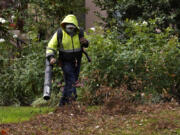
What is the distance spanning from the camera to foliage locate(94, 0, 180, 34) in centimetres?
1441

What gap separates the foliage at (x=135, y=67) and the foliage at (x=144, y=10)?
355 cm

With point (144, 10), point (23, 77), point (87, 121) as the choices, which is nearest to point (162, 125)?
point (87, 121)

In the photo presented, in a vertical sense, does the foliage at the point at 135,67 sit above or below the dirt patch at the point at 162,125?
above

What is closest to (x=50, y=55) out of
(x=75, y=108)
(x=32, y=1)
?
(x=75, y=108)

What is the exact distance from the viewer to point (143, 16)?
14.6m

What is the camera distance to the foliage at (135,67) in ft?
33.2

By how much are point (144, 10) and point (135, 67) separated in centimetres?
490

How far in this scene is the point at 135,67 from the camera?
33.9 ft

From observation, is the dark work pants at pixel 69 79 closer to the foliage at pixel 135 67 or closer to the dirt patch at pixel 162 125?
the foliage at pixel 135 67

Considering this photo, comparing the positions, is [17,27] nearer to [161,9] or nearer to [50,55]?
[161,9]

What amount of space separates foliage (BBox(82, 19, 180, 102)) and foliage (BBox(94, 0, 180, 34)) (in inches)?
140

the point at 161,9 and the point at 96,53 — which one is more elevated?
the point at 161,9

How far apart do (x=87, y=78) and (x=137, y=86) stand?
49.6 inches

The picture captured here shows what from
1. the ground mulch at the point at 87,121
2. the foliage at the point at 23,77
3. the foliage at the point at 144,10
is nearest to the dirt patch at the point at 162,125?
the ground mulch at the point at 87,121
